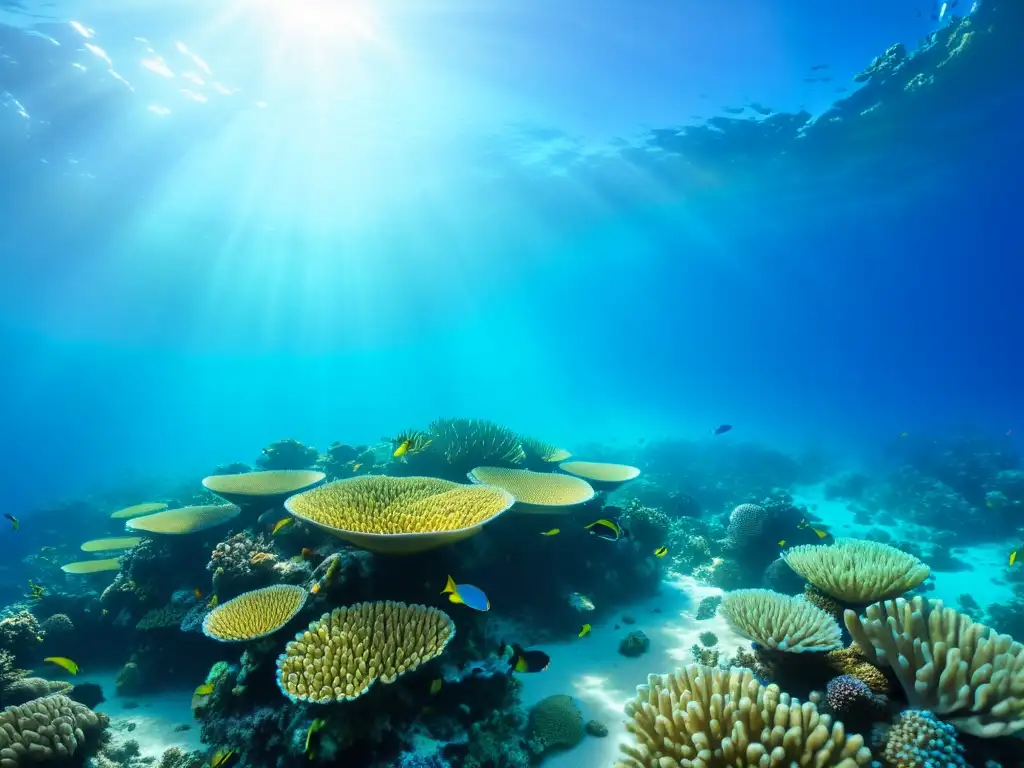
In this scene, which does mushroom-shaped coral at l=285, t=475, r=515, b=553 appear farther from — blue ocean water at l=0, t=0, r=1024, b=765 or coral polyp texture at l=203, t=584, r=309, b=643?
blue ocean water at l=0, t=0, r=1024, b=765

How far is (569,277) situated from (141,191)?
51.6 metres

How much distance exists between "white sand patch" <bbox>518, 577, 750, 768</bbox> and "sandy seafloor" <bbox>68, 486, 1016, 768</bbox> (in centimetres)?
1

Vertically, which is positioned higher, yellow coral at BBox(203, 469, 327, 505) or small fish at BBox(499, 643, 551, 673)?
yellow coral at BBox(203, 469, 327, 505)

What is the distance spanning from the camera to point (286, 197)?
3962 centimetres

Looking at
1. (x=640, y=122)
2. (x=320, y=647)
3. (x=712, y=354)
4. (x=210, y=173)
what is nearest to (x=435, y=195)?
(x=210, y=173)

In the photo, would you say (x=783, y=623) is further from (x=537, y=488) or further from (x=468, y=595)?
(x=537, y=488)

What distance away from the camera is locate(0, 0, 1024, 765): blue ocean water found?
20.5 m

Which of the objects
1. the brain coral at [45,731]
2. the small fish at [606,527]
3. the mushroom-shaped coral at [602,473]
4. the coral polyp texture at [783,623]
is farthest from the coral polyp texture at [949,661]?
the brain coral at [45,731]

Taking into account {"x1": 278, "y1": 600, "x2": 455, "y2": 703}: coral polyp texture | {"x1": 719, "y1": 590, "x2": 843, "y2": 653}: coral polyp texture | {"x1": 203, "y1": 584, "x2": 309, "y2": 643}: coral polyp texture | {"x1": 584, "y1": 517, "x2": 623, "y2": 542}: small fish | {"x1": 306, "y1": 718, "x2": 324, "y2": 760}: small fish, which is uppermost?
{"x1": 584, "y1": 517, "x2": 623, "y2": 542}: small fish

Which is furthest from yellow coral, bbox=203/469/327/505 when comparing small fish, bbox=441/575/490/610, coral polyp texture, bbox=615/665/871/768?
coral polyp texture, bbox=615/665/871/768

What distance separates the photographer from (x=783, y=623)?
12.8ft

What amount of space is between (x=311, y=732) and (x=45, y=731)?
9.22 feet

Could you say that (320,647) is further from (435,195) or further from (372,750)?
(435,195)

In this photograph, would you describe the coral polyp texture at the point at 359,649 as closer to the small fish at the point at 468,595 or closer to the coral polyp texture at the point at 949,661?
the small fish at the point at 468,595
